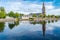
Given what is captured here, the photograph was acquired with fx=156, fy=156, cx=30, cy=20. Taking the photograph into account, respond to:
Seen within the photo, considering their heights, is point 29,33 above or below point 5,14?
below

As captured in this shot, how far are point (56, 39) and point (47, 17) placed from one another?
1308cm

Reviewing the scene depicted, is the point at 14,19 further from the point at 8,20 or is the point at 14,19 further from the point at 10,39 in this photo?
the point at 10,39

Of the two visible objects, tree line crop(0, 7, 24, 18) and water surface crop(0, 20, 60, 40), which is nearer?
water surface crop(0, 20, 60, 40)

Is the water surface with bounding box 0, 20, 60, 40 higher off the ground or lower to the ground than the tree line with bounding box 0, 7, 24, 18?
lower

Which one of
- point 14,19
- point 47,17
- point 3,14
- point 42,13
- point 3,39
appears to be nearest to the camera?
point 3,39

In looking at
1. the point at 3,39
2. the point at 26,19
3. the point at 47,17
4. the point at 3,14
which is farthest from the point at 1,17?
the point at 3,39

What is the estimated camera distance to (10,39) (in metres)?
5.29

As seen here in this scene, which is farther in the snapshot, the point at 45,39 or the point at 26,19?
the point at 26,19

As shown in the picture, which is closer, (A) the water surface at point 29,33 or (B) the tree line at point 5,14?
(A) the water surface at point 29,33

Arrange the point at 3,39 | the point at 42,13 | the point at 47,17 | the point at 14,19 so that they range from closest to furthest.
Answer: the point at 3,39 → the point at 14,19 → the point at 47,17 → the point at 42,13

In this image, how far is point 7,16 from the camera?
1702cm

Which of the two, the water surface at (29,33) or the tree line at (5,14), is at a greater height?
the tree line at (5,14)

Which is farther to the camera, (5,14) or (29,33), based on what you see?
(5,14)

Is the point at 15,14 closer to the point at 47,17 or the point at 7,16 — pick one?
the point at 7,16
